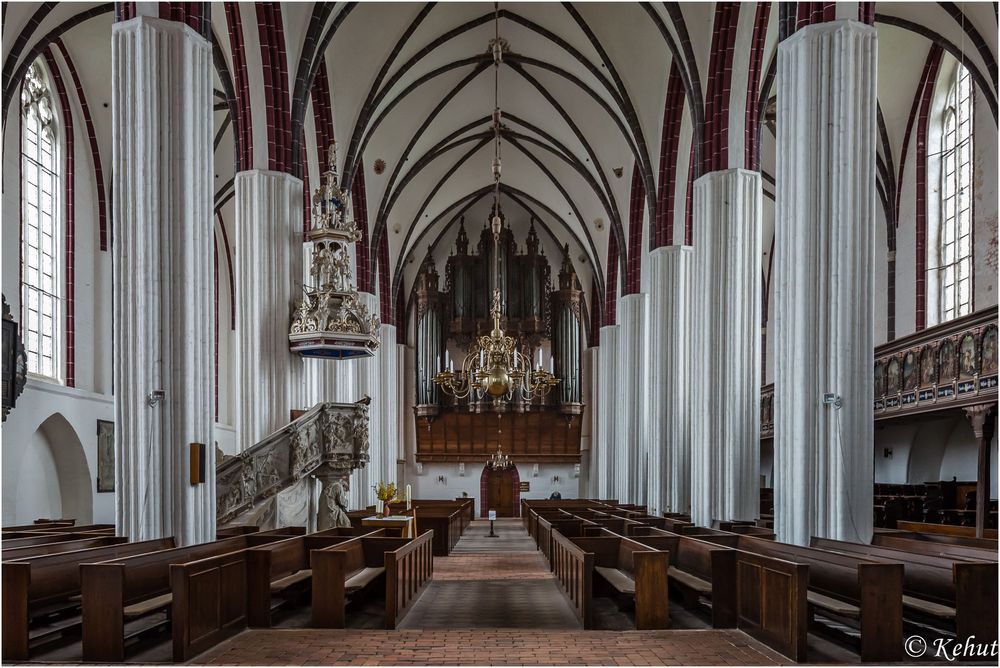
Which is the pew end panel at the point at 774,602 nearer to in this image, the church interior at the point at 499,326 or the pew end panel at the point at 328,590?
the church interior at the point at 499,326

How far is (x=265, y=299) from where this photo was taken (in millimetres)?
15891

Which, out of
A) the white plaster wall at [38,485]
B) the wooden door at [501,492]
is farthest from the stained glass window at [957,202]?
the wooden door at [501,492]

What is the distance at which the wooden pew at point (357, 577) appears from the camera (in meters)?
7.99

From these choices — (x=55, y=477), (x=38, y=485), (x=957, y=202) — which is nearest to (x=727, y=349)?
(x=957, y=202)

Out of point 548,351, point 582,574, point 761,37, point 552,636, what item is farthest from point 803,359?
point 548,351

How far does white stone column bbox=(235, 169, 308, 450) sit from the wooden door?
2006 centimetres

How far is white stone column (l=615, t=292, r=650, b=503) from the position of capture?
25078 mm

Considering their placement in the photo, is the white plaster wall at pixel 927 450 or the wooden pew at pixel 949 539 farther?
the white plaster wall at pixel 927 450

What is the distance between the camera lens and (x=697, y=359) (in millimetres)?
16453

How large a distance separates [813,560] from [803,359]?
3161mm

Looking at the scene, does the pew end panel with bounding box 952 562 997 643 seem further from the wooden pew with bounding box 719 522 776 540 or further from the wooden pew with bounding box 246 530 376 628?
the wooden pew with bounding box 246 530 376 628

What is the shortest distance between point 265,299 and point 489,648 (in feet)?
33.5

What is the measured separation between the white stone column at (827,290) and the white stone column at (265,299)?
8.72m

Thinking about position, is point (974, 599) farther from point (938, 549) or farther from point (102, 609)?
point (102, 609)
